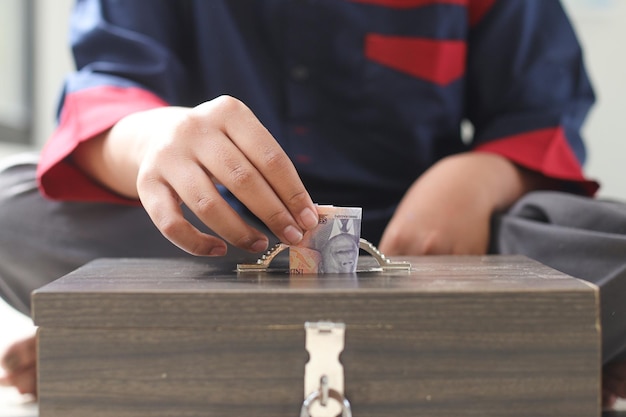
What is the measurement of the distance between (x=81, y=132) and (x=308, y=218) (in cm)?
37

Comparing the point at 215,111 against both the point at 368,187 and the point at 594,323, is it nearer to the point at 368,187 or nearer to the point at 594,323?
the point at 594,323

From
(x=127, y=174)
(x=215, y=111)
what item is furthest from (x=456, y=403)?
(x=127, y=174)

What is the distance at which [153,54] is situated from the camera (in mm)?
978

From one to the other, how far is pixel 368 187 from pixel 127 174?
0.37 m

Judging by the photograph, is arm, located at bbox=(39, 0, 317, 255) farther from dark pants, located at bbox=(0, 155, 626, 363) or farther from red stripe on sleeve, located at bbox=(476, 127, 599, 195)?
red stripe on sleeve, located at bbox=(476, 127, 599, 195)

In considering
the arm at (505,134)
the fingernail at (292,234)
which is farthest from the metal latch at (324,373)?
the arm at (505,134)

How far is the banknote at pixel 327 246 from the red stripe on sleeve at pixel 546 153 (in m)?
0.44

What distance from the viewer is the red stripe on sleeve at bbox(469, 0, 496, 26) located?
3.70 feet

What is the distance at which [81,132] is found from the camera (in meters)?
0.83

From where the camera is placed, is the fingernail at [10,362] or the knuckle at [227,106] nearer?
the knuckle at [227,106]

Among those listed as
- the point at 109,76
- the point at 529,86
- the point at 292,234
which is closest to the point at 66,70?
the point at 109,76

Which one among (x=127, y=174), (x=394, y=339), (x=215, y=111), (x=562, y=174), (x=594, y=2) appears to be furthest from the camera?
(x=594, y=2)

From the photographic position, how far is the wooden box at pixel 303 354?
1.61 ft

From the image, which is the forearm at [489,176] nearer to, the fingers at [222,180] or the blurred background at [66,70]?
the fingers at [222,180]
